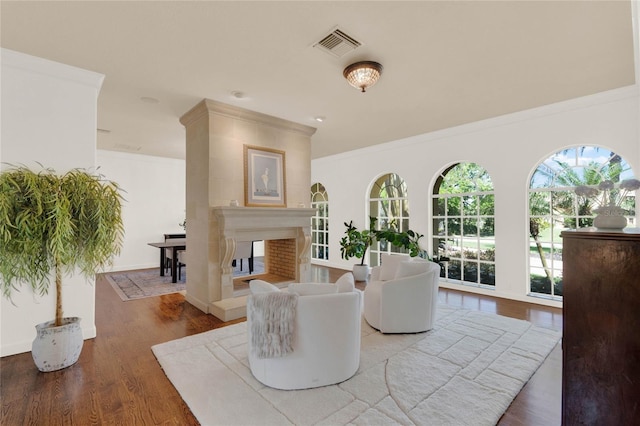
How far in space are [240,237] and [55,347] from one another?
219cm

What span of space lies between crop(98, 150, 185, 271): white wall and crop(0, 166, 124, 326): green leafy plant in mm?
4685

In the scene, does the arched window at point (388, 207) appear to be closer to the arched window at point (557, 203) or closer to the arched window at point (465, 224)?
the arched window at point (465, 224)

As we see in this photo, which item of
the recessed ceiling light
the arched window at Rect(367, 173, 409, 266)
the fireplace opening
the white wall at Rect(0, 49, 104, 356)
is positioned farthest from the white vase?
the recessed ceiling light

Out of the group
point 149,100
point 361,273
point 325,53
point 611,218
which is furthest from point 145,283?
point 611,218

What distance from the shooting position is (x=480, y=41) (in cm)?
268

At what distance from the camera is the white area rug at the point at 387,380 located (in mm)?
1929

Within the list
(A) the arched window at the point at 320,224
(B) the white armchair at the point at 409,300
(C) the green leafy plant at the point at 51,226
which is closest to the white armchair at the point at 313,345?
(B) the white armchair at the point at 409,300

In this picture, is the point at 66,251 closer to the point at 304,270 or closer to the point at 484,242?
the point at 304,270

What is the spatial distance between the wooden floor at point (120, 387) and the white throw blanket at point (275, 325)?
1.89ft

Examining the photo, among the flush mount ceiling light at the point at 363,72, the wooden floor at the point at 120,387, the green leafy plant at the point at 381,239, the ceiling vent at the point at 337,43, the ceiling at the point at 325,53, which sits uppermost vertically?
the ceiling at the point at 325,53

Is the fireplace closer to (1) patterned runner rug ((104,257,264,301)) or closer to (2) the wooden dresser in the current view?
(1) patterned runner rug ((104,257,264,301))

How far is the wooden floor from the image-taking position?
195 cm

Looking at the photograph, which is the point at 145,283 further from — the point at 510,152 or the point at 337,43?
the point at 510,152

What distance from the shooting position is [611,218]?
180 cm
